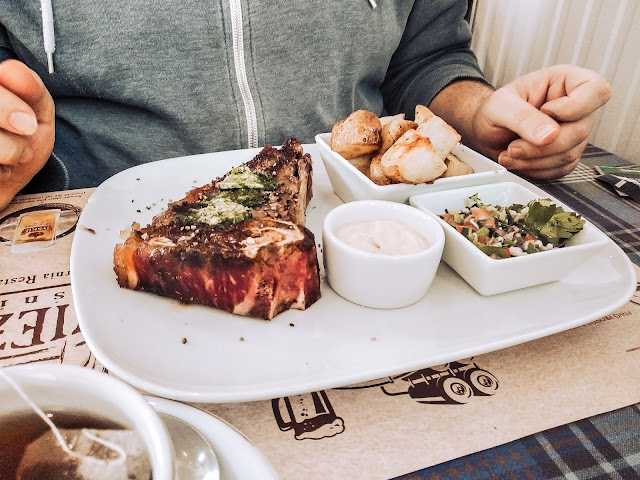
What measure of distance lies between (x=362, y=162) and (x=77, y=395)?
1.33m

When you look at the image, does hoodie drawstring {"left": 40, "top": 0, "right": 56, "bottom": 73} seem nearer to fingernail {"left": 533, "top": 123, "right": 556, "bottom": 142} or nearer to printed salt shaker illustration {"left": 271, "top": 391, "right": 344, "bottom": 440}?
printed salt shaker illustration {"left": 271, "top": 391, "right": 344, "bottom": 440}

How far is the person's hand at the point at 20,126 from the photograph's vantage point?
1.28 m

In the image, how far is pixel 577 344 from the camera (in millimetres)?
1166

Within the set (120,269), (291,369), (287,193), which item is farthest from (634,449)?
(120,269)

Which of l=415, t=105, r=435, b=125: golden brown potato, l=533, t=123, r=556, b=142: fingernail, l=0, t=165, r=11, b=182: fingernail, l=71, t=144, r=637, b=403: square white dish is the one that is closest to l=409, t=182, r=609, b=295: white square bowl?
l=71, t=144, r=637, b=403: square white dish

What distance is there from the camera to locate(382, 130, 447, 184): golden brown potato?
1510mm

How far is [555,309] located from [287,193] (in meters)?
0.85

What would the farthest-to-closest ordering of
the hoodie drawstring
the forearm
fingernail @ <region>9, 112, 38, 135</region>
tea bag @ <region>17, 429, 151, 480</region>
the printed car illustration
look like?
the forearm < the hoodie drawstring < fingernail @ <region>9, 112, 38, 135</region> < the printed car illustration < tea bag @ <region>17, 429, 151, 480</region>

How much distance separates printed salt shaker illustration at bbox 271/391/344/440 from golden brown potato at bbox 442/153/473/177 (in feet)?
3.28

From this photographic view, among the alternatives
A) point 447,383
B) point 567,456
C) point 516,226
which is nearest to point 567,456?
point 567,456

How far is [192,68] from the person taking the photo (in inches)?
80.4

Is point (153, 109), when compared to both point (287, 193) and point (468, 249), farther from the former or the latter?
point (468, 249)

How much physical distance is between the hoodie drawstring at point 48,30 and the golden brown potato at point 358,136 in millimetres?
1220

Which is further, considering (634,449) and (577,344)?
(577,344)
